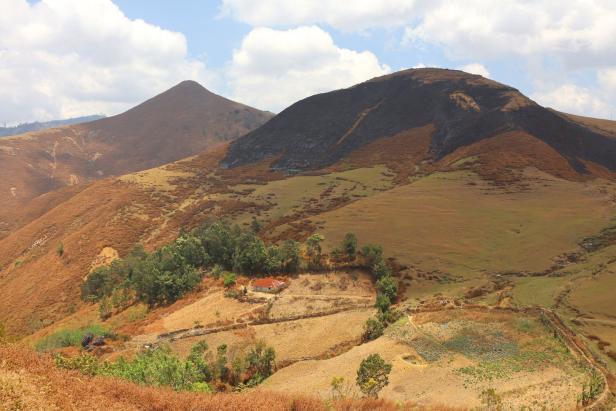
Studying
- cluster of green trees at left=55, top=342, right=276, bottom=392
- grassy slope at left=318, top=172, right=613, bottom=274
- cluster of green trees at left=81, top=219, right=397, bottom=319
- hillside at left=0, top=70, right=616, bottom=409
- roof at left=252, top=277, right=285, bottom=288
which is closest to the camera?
cluster of green trees at left=55, top=342, right=276, bottom=392

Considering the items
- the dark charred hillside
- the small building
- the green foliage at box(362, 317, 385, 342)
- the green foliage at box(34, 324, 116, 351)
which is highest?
the dark charred hillside

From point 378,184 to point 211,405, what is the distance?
112m

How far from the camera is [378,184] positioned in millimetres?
127250

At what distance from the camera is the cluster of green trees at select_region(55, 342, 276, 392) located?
119 feet

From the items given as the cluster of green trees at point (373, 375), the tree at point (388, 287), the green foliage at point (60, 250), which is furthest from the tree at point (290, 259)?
the green foliage at point (60, 250)

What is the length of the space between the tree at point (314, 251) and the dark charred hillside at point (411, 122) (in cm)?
7420

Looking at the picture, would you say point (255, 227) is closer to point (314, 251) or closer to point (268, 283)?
point (314, 251)

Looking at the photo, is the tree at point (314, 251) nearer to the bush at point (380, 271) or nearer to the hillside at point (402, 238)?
the hillside at point (402, 238)

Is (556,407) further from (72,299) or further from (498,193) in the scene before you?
(72,299)

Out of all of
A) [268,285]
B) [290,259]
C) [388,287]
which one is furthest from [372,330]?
[290,259]

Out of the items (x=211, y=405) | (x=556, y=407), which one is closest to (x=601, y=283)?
(x=556, y=407)

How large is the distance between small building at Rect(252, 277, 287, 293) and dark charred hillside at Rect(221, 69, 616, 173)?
84.3 meters

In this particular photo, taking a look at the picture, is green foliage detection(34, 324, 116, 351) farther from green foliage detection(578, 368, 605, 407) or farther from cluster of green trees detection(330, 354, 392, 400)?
green foliage detection(578, 368, 605, 407)

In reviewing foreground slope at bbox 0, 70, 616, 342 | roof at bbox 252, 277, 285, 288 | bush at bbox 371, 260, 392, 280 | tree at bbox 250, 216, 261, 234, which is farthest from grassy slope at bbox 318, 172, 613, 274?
roof at bbox 252, 277, 285, 288
